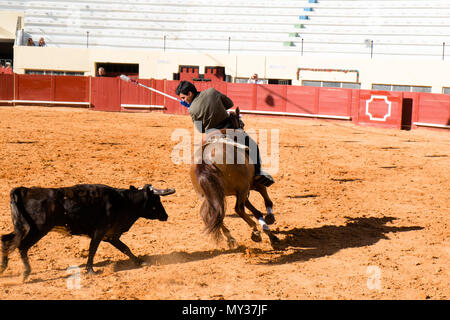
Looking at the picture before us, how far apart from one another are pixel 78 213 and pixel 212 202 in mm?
1301

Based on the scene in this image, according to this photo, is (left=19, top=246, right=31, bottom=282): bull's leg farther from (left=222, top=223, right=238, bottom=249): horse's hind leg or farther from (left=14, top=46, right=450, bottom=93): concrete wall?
(left=14, top=46, right=450, bottom=93): concrete wall

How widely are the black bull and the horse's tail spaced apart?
36 centimetres

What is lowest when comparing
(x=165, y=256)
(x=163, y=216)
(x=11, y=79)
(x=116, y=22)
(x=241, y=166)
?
(x=165, y=256)

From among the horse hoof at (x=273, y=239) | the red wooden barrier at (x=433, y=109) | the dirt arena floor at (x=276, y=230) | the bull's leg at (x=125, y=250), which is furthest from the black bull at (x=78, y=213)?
the red wooden barrier at (x=433, y=109)

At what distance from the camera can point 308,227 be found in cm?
686

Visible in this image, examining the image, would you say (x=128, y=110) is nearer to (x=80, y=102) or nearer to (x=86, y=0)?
(x=80, y=102)

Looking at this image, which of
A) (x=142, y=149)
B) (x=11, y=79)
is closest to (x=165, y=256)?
(x=142, y=149)

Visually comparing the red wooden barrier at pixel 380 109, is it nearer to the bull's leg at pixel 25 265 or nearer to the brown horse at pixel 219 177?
the brown horse at pixel 219 177

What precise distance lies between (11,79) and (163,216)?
62.6ft

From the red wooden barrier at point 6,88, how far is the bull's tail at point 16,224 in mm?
19064

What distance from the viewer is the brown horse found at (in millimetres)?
5430

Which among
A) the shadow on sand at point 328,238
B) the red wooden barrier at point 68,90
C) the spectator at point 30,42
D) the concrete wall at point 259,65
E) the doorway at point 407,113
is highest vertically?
the spectator at point 30,42

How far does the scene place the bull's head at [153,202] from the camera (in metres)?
5.39

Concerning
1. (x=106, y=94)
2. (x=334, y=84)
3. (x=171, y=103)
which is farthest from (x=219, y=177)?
(x=334, y=84)
